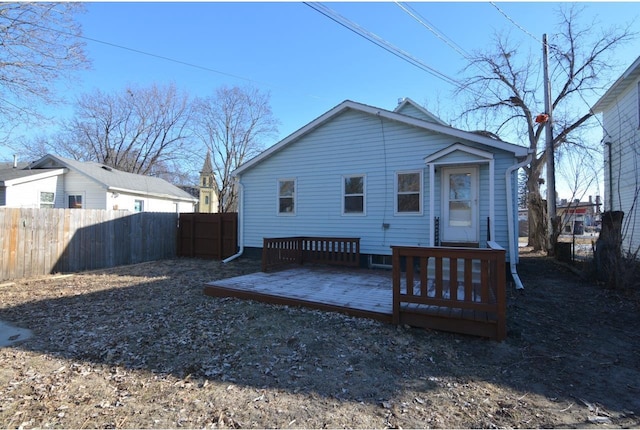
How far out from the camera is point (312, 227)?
32.4 ft

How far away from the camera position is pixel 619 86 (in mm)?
10156

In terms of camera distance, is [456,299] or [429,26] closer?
[456,299]

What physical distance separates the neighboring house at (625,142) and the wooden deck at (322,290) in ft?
22.7

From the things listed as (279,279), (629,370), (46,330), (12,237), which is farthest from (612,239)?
(12,237)

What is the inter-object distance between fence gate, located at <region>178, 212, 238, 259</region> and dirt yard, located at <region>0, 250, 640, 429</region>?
6.31m

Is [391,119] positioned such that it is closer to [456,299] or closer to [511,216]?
[511,216]

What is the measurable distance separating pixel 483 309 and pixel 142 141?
31198 mm

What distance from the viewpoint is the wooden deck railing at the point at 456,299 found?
3.92m

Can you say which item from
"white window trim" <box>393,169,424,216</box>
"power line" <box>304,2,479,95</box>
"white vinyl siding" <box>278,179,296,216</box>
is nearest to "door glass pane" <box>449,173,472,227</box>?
"white window trim" <box>393,169,424,216</box>

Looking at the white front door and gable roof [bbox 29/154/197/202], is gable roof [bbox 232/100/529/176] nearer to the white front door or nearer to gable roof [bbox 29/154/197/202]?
the white front door

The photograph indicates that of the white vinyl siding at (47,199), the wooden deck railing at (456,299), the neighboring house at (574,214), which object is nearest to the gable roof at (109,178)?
the white vinyl siding at (47,199)

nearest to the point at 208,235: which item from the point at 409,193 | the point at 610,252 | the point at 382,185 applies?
the point at 382,185

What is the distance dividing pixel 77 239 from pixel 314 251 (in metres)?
6.66

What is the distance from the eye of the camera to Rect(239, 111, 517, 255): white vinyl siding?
8.32 meters
